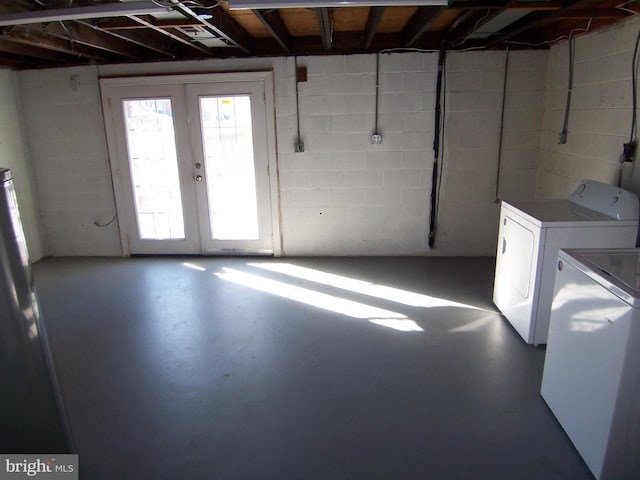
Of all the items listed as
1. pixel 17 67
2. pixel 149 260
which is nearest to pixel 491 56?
pixel 149 260

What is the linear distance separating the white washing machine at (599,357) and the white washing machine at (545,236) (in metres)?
0.56

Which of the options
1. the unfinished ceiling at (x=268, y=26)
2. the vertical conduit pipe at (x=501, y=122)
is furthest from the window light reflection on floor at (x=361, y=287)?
the unfinished ceiling at (x=268, y=26)

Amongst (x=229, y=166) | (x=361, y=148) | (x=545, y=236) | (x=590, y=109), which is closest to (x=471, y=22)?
(x=590, y=109)

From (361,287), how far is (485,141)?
6.87 feet

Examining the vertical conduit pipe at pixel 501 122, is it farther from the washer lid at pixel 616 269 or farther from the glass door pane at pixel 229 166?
the glass door pane at pixel 229 166

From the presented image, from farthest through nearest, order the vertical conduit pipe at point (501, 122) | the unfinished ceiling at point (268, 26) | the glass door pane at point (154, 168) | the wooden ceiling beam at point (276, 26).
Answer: the glass door pane at point (154, 168) < the vertical conduit pipe at point (501, 122) < the wooden ceiling beam at point (276, 26) < the unfinished ceiling at point (268, 26)

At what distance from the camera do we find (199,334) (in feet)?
11.0

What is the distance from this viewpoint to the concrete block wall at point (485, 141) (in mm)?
4473

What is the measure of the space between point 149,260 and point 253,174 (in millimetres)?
1630

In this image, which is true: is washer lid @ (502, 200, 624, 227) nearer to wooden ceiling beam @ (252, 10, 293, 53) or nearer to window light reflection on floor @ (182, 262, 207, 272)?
wooden ceiling beam @ (252, 10, 293, 53)

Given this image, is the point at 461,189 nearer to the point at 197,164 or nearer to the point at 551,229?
the point at 551,229

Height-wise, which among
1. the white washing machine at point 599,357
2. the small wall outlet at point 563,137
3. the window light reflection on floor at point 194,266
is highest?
the small wall outlet at point 563,137

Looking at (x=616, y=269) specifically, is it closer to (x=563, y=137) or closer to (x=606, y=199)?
(x=606, y=199)

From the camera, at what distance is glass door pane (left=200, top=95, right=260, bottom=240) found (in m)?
4.75
